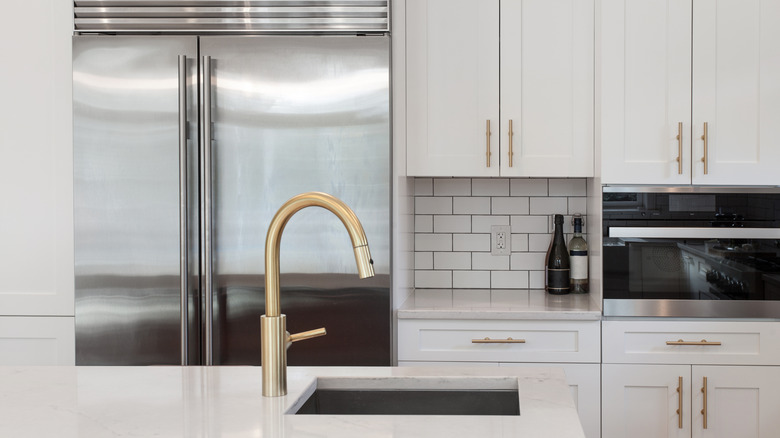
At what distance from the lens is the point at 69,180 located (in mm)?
2580

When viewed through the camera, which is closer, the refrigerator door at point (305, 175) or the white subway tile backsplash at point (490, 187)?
the refrigerator door at point (305, 175)

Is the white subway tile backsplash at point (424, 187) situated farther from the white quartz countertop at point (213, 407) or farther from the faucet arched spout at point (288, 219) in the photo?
the faucet arched spout at point (288, 219)

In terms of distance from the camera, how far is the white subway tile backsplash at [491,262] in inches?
123

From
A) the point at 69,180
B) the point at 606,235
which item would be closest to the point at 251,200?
the point at 69,180

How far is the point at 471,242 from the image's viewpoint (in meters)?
3.13

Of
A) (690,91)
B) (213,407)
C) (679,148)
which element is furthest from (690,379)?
(213,407)

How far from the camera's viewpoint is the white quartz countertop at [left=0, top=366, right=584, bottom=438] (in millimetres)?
1078

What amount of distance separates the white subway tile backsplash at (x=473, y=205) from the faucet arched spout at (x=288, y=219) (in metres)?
1.96

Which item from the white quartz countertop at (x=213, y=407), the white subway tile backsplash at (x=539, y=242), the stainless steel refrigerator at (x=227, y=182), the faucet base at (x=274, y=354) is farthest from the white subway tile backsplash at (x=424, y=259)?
the faucet base at (x=274, y=354)

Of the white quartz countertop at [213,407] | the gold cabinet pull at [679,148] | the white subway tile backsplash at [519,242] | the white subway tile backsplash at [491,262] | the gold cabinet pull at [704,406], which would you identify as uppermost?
the gold cabinet pull at [679,148]

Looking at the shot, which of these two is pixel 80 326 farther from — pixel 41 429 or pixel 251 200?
pixel 41 429

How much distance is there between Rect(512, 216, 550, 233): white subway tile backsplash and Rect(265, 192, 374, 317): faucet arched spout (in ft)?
6.63

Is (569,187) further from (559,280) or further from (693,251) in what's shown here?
(693,251)

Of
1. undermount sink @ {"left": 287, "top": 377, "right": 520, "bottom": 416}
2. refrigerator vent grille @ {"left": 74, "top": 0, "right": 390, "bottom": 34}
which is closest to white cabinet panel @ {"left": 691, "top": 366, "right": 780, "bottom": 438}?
undermount sink @ {"left": 287, "top": 377, "right": 520, "bottom": 416}
